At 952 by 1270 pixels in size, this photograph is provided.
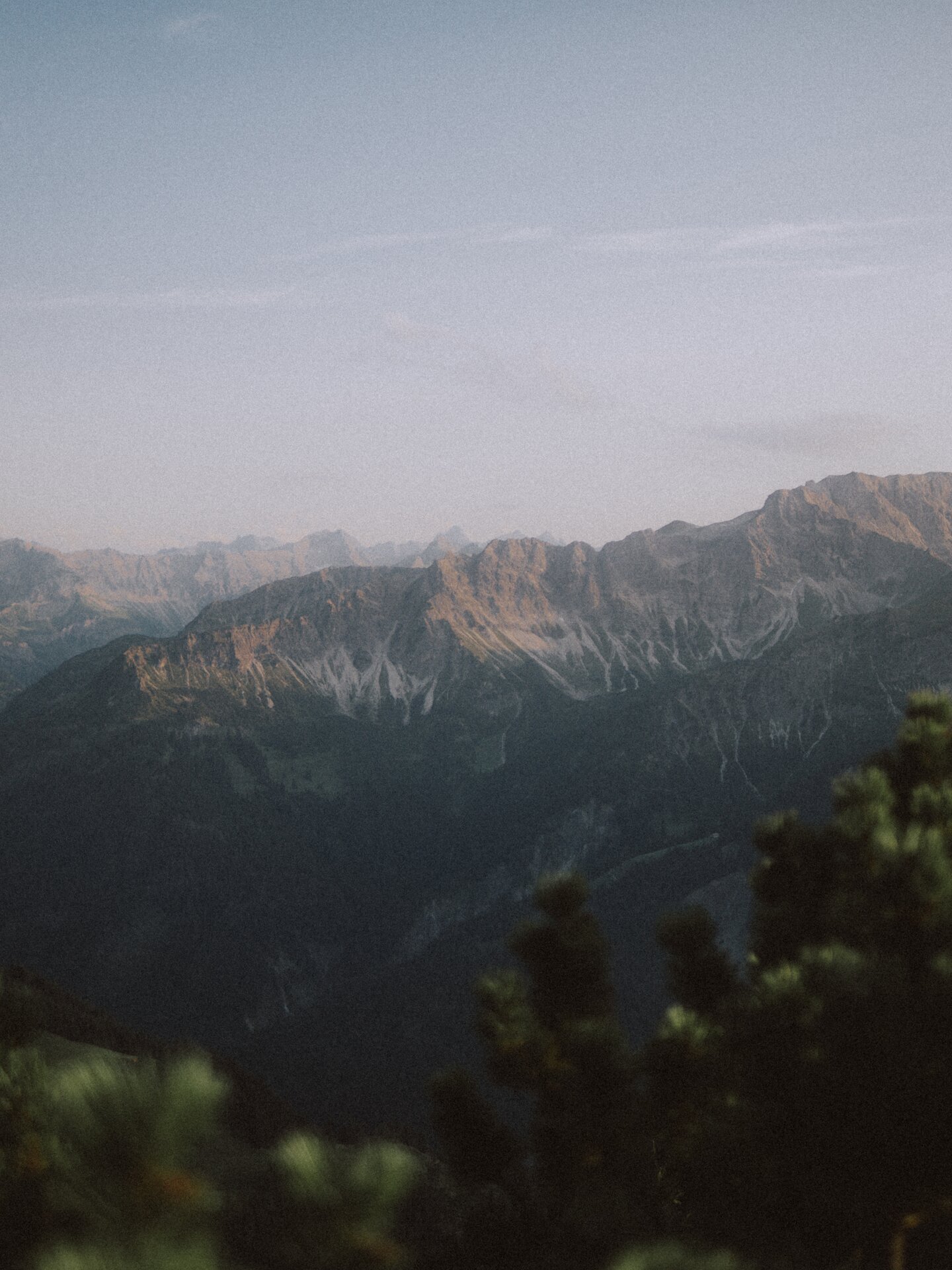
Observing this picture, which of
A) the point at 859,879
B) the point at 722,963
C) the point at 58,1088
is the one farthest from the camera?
the point at 722,963

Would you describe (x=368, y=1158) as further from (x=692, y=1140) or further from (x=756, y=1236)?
(x=692, y=1140)

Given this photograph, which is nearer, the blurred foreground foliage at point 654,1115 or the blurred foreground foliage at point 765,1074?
the blurred foreground foliage at point 654,1115

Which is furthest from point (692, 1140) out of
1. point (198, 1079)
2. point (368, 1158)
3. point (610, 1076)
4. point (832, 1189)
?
point (198, 1079)

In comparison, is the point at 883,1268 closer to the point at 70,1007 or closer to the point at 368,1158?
the point at 368,1158

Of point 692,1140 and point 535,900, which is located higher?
point 535,900

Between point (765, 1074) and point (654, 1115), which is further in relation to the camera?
point (654, 1115)

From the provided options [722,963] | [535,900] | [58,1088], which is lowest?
[722,963]

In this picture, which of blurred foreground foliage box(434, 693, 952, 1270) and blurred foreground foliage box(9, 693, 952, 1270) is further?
blurred foreground foliage box(434, 693, 952, 1270)

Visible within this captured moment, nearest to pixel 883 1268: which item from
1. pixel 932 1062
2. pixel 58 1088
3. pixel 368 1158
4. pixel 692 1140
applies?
pixel 932 1062

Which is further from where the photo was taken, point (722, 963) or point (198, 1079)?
point (722, 963)

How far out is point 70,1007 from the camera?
60.6 m

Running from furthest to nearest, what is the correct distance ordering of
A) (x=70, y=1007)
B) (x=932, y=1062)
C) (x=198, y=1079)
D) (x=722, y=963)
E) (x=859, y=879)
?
(x=70, y=1007) < (x=722, y=963) < (x=859, y=879) < (x=932, y=1062) < (x=198, y=1079)

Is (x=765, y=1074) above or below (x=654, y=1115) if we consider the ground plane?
above

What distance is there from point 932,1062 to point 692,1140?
5.56 meters
